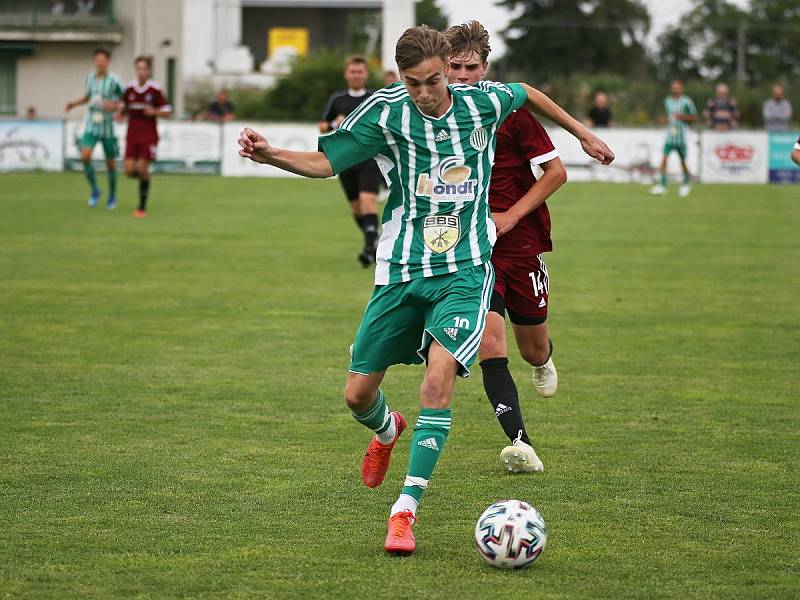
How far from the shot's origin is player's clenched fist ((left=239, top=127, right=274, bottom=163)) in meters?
5.04

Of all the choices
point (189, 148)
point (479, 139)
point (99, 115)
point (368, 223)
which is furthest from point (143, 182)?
point (479, 139)

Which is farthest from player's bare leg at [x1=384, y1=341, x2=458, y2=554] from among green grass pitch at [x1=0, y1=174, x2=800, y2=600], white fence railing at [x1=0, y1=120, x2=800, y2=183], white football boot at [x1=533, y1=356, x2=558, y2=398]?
white fence railing at [x1=0, y1=120, x2=800, y2=183]

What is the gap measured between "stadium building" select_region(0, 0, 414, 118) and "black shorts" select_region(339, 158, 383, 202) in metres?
38.1

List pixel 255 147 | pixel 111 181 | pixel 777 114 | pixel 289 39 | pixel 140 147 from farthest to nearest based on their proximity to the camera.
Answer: pixel 289 39, pixel 777 114, pixel 111 181, pixel 140 147, pixel 255 147

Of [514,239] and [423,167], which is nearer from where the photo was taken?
[423,167]

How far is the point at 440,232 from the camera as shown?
545 cm

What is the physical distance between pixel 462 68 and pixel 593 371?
3.31m

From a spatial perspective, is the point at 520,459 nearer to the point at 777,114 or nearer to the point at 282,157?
the point at 282,157

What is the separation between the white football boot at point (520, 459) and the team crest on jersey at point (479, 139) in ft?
4.75

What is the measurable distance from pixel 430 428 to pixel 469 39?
1998 millimetres

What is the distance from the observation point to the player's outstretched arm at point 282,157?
5.05m

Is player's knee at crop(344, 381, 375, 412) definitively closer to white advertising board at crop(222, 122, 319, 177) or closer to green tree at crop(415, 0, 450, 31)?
white advertising board at crop(222, 122, 319, 177)

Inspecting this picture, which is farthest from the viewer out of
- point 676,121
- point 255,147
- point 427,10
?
point 427,10

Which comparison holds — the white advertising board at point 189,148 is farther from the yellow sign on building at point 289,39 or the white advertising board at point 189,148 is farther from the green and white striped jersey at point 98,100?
the yellow sign on building at point 289,39
